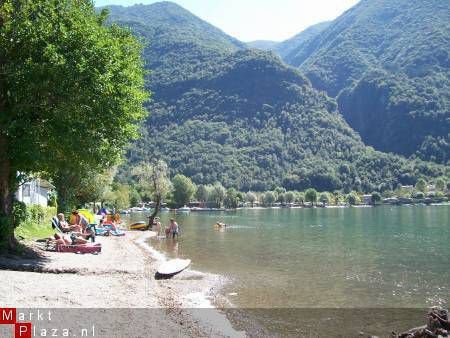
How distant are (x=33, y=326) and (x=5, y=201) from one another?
13.1 meters

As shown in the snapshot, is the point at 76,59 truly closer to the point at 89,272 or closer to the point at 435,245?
the point at 89,272

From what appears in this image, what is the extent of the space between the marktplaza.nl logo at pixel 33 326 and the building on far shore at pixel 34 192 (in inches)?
1271

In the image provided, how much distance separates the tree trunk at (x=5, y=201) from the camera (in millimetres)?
21422

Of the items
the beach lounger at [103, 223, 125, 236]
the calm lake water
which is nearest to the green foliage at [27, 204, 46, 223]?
the calm lake water

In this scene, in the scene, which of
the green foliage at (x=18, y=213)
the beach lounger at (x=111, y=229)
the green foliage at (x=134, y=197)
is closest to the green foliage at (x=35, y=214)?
the green foliage at (x=18, y=213)

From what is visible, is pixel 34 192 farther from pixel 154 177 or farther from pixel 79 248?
pixel 79 248

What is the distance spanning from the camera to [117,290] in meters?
18.0

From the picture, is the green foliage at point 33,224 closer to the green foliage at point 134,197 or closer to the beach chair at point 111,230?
the beach chair at point 111,230

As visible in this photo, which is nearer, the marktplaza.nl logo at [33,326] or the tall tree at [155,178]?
the marktplaza.nl logo at [33,326]

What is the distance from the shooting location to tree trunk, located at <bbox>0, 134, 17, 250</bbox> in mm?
21422

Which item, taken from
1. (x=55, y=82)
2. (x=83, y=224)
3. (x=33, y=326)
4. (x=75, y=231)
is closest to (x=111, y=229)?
(x=83, y=224)

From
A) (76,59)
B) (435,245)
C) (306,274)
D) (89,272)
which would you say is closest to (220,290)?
(89,272)

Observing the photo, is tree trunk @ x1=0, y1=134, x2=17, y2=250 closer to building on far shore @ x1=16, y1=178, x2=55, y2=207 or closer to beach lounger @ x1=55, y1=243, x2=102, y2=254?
beach lounger @ x1=55, y1=243, x2=102, y2=254

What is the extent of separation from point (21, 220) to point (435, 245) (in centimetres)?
3620
